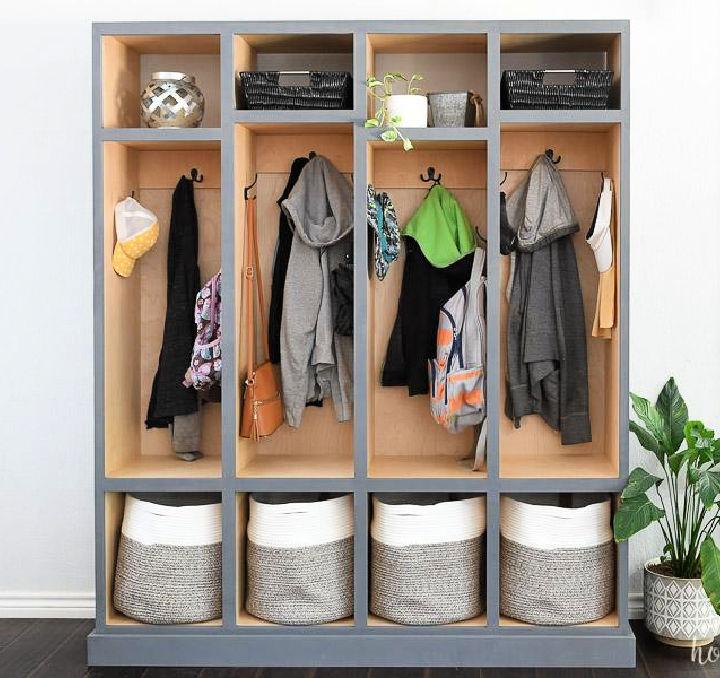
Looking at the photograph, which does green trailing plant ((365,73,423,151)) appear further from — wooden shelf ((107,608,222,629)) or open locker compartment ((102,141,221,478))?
wooden shelf ((107,608,222,629))

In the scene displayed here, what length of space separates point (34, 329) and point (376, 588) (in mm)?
1726

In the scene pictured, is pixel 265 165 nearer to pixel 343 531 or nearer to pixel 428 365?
pixel 428 365

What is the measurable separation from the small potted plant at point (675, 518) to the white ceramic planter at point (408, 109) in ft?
4.10

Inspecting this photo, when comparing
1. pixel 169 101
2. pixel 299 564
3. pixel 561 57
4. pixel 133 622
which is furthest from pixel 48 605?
pixel 561 57

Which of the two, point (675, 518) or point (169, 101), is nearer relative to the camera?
point (169, 101)

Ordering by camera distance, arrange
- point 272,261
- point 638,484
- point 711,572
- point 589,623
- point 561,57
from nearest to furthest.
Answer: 1. point 711,572
2. point 638,484
3. point 589,623
4. point 561,57
5. point 272,261

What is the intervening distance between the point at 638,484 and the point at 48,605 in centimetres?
238

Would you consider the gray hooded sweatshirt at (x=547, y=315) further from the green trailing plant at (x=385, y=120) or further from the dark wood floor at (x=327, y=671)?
the dark wood floor at (x=327, y=671)

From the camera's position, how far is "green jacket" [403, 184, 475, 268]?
344cm

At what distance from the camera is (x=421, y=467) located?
3.43m

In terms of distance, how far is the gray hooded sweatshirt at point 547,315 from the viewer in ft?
11.2

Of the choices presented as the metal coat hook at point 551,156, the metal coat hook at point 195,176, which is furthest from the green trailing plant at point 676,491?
the metal coat hook at point 195,176

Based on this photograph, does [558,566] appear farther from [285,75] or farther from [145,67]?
[145,67]

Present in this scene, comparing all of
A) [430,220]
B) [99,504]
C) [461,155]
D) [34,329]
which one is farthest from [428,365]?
[34,329]
